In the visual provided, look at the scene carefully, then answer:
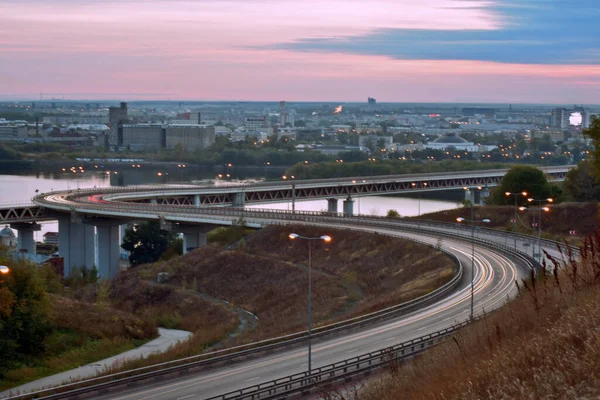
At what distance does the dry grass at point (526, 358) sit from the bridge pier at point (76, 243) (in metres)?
30.8

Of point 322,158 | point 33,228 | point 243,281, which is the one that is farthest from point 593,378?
point 322,158

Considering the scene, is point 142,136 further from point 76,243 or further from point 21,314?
point 21,314

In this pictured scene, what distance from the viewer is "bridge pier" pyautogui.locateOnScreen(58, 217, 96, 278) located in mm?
41438

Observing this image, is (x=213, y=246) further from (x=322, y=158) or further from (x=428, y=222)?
(x=322, y=158)

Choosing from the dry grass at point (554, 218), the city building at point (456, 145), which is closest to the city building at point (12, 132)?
the city building at point (456, 145)

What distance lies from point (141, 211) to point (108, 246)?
8.56 feet

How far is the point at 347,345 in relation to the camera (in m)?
15.6

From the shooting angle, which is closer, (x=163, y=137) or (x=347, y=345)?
(x=347, y=345)

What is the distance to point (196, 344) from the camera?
17.8 m

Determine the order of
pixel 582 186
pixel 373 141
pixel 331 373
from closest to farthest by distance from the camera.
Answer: pixel 331 373 < pixel 582 186 < pixel 373 141

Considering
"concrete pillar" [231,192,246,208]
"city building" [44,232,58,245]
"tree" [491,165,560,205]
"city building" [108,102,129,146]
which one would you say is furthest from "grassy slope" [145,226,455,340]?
"city building" [108,102,129,146]

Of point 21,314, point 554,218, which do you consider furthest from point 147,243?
point 21,314

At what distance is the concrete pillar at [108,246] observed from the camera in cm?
3966

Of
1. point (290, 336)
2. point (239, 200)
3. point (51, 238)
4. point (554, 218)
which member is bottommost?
point (51, 238)
